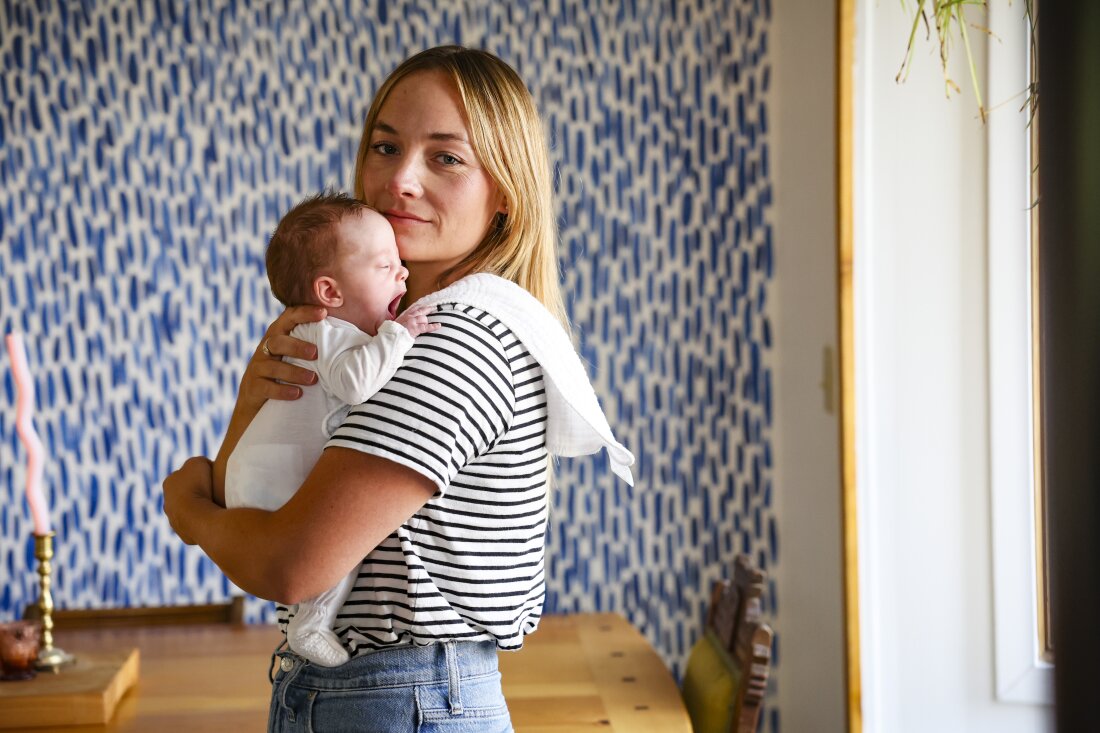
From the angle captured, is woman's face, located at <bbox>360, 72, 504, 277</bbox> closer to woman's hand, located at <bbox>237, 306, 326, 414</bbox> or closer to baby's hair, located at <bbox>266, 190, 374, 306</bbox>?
baby's hair, located at <bbox>266, 190, 374, 306</bbox>

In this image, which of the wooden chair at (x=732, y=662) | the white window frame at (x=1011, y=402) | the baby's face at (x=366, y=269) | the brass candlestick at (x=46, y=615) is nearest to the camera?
the baby's face at (x=366, y=269)

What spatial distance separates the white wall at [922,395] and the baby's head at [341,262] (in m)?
1.53

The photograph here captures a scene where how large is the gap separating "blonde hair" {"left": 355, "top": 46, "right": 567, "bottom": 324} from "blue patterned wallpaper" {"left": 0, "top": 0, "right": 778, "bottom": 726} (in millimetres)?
1922

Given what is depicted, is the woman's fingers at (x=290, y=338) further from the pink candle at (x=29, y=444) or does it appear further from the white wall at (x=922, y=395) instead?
the white wall at (x=922, y=395)

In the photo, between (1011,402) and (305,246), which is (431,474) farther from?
(1011,402)

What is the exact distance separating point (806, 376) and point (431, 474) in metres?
2.27

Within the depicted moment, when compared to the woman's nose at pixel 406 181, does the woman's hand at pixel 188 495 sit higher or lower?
lower

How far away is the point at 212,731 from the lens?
178cm

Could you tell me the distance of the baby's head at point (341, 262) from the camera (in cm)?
113

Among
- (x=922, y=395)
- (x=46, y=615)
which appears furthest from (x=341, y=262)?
(x=922, y=395)

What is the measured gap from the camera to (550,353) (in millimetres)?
1013

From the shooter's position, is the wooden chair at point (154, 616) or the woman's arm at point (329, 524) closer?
the woman's arm at point (329, 524)

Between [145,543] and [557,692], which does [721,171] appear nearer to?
[557,692]

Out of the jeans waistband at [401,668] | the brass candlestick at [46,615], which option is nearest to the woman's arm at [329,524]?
the jeans waistband at [401,668]
